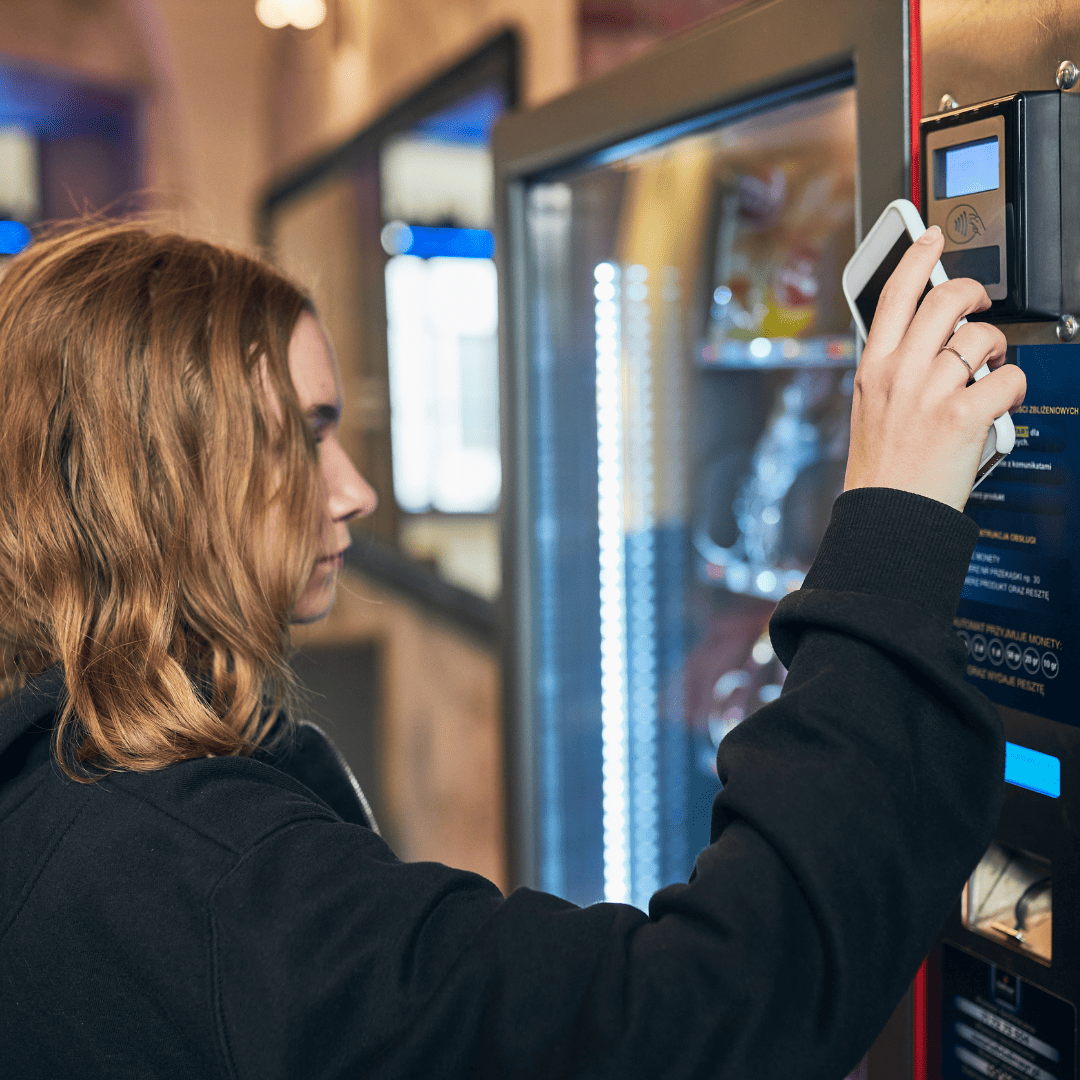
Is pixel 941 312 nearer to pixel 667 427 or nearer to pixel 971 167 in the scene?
pixel 971 167

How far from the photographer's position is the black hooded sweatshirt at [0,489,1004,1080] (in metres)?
0.62

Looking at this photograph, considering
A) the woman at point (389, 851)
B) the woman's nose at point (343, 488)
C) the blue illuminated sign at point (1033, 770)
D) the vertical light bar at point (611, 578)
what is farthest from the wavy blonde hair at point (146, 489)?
the vertical light bar at point (611, 578)

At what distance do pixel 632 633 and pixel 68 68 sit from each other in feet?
15.1

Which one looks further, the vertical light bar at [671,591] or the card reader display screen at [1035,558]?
the vertical light bar at [671,591]

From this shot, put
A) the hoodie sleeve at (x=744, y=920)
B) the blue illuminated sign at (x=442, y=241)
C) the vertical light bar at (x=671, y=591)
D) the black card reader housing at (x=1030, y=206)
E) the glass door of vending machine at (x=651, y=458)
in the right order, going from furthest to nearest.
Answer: the blue illuminated sign at (x=442, y=241) → the vertical light bar at (x=671, y=591) → the glass door of vending machine at (x=651, y=458) → the black card reader housing at (x=1030, y=206) → the hoodie sleeve at (x=744, y=920)

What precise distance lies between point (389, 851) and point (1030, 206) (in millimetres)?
634

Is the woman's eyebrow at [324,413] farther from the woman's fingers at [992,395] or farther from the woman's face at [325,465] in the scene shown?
the woman's fingers at [992,395]

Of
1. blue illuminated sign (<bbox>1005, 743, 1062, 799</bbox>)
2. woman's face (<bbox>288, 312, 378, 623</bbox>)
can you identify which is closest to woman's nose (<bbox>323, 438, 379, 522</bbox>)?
woman's face (<bbox>288, 312, 378, 623</bbox>)

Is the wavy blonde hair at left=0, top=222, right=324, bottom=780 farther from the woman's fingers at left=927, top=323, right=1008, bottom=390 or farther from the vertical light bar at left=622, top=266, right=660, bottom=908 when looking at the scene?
the vertical light bar at left=622, top=266, right=660, bottom=908

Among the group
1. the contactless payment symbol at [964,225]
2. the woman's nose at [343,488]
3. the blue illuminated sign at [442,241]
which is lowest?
the woman's nose at [343,488]

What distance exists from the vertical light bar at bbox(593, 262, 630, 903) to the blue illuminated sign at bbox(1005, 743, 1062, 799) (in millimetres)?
793

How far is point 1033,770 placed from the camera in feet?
2.67

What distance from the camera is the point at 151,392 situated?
859mm

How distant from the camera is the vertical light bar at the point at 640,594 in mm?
1614
